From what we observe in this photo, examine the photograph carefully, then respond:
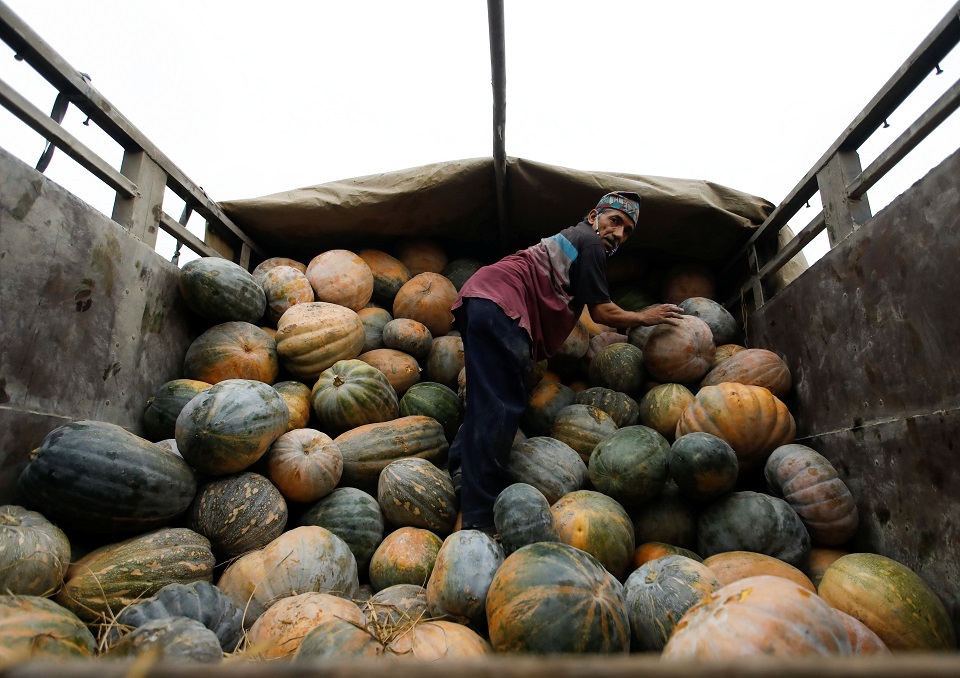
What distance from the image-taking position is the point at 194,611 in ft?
6.56

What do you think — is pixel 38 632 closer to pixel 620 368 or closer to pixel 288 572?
pixel 288 572

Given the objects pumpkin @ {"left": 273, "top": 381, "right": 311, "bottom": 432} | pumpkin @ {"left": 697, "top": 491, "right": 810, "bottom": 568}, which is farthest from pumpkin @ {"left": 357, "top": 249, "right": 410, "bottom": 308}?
pumpkin @ {"left": 697, "top": 491, "right": 810, "bottom": 568}

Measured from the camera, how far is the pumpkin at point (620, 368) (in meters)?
4.16

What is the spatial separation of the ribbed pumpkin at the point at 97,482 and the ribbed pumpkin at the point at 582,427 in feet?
7.78

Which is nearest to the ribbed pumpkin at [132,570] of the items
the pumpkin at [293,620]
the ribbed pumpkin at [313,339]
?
the pumpkin at [293,620]

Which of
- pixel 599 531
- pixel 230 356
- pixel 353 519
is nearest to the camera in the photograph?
pixel 599 531

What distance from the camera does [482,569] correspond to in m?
2.24

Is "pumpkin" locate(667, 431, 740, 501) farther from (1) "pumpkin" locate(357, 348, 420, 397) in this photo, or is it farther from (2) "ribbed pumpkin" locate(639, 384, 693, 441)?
(1) "pumpkin" locate(357, 348, 420, 397)

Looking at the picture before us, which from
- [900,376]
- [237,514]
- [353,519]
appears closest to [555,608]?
[353,519]

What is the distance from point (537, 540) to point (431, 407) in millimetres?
1712

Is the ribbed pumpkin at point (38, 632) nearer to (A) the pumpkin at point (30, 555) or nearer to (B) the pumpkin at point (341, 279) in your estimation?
(A) the pumpkin at point (30, 555)

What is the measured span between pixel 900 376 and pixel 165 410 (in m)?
4.08

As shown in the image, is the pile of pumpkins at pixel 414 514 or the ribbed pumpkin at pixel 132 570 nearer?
the pile of pumpkins at pixel 414 514

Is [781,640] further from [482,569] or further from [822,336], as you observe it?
[822,336]
